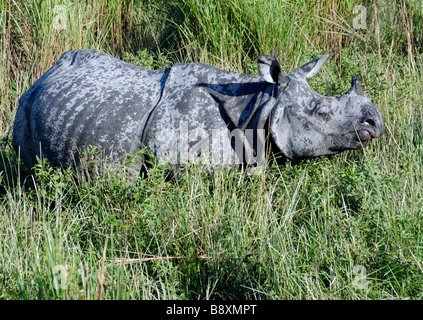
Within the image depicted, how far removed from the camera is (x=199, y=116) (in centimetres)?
369

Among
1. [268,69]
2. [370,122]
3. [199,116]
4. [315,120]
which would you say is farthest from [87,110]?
[370,122]

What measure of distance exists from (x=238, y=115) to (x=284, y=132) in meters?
0.32

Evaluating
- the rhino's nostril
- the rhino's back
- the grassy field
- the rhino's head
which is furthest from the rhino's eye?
the rhino's back

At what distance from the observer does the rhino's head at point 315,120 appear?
3529 mm

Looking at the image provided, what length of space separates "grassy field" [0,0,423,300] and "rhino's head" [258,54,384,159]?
198 millimetres

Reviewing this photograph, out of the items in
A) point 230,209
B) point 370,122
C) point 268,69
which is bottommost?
point 230,209

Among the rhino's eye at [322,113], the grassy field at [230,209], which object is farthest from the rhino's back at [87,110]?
the rhino's eye at [322,113]

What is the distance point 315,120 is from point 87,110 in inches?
61.5

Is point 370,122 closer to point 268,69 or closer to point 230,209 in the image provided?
point 268,69

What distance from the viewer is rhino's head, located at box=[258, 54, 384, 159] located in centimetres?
353

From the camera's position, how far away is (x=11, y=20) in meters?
5.55

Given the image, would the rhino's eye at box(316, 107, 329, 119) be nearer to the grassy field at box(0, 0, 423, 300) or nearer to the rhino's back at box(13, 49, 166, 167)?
the grassy field at box(0, 0, 423, 300)
